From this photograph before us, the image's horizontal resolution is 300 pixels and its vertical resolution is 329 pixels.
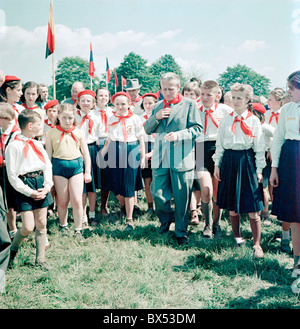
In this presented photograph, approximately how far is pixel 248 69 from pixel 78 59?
34.2m

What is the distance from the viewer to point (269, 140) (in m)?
4.58

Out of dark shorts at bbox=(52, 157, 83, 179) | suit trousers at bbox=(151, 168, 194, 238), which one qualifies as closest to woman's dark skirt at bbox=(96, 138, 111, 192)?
dark shorts at bbox=(52, 157, 83, 179)

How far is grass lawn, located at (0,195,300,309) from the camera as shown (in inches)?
115

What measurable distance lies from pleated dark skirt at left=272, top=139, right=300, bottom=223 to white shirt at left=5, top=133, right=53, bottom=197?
2673 mm

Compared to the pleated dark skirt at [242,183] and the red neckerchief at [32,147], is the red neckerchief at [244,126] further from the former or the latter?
the red neckerchief at [32,147]

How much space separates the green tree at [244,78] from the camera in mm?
62750

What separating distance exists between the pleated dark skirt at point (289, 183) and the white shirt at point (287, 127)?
0.05m

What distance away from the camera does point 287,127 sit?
11.0 feet

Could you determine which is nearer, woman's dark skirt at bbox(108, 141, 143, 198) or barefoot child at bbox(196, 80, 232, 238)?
barefoot child at bbox(196, 80, 232, 238)

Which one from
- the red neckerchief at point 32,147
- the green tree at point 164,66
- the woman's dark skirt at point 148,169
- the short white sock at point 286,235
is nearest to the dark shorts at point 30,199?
the red neckerchief at point 32,147

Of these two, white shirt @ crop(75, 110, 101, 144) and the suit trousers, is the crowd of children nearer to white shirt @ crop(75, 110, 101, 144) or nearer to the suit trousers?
white shirt @ crop(75, 110, 101, 144)
